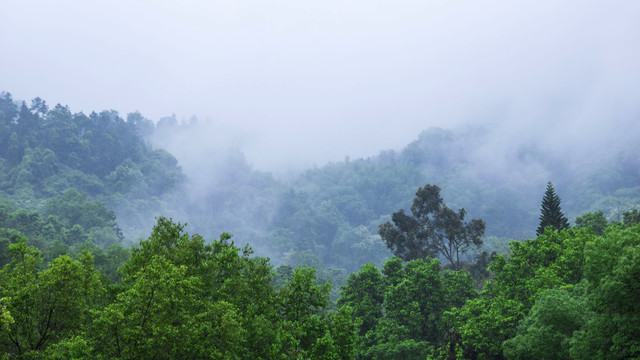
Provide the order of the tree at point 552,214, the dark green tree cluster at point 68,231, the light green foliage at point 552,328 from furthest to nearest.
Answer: the dark green tree cluster at point 68,231
the tree at point 552,214
the light green foliage at point 552,328

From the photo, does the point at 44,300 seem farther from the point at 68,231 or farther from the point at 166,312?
the point at 68,231

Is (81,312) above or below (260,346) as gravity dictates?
above

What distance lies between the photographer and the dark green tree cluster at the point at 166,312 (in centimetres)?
1836

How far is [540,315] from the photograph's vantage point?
27953mm

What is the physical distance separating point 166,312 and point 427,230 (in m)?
54.3

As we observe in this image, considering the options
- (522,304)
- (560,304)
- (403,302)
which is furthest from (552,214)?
(560,304)

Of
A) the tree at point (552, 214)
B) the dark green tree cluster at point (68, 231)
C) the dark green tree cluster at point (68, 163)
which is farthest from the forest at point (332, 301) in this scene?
the dark green tree cluster at point (68, 163)

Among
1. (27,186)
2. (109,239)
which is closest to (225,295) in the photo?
(109,239)

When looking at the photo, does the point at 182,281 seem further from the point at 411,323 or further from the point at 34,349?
the point at 411,323

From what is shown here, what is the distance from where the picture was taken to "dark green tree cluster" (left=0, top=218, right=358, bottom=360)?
60.2 feet

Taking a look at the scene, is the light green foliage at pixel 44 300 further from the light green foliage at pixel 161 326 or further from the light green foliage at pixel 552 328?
the light green foliage at pixel 552 328

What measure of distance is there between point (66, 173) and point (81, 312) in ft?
536

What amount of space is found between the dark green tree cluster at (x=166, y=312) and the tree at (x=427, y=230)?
144 ft

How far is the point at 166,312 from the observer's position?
1894 cm
